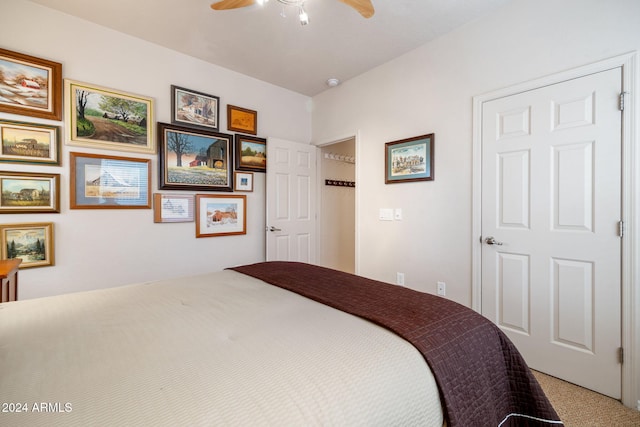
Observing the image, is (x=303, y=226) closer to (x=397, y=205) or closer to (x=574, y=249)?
(x=397, y=205)

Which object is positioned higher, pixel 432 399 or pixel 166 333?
pixel 166 333

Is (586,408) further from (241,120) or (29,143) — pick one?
(29,143)

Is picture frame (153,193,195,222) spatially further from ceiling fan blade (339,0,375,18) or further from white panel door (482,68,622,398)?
white panel door (482,68,622,398)

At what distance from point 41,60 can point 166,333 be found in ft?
8.52

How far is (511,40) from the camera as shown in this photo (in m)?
2.14

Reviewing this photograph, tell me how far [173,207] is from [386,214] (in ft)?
7.27

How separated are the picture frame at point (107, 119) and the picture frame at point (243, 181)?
0.88 meters

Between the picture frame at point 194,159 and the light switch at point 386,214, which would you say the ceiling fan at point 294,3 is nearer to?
the picture frame at point 194,159

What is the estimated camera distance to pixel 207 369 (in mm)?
749

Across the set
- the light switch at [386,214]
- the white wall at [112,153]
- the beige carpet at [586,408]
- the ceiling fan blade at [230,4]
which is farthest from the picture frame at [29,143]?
the beige carpet at [586,408]

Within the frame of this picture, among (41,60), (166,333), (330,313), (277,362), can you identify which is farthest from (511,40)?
(41,60)

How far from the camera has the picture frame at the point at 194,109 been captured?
284 centimetres

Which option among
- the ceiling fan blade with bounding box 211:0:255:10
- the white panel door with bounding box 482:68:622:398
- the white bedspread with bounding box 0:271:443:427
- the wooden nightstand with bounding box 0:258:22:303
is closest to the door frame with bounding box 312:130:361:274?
the white panel door with bounding box 482:68:622:398

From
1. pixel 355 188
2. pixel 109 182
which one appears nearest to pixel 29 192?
pixel 109 182
